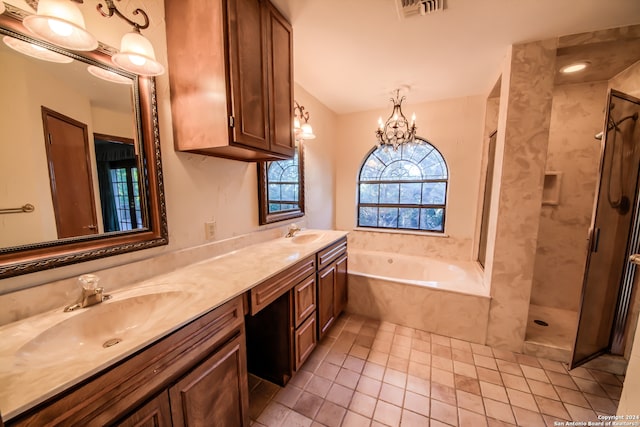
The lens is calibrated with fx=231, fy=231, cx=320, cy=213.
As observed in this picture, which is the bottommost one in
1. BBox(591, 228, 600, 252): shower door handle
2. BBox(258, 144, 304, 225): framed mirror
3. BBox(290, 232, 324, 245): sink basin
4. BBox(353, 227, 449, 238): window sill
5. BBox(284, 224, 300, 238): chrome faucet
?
BBox(353, 227, 449, 238): window sill

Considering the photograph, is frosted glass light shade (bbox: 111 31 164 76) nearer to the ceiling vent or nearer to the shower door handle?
the ceiling vent

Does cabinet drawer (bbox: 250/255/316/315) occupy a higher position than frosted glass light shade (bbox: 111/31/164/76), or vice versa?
frosted glass light shade (bbox: 111/31/164/76)

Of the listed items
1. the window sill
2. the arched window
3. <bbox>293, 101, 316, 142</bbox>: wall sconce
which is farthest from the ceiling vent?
the window sill

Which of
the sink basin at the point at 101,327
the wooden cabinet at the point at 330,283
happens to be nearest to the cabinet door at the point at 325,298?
the wooden cabinet at the point at 330,283

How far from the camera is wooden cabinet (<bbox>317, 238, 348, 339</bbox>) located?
1858 mm

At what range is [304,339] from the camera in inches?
64.7

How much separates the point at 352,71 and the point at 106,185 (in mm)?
2114

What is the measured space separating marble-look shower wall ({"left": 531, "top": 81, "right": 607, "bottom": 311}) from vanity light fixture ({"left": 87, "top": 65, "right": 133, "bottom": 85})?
352 centimetres

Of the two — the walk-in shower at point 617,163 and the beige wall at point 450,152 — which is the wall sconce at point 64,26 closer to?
the walk-in shower at point 617,163

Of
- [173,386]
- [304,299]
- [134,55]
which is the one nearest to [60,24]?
[134,55]

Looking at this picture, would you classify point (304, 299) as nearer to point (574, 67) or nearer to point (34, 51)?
point (34, 51)

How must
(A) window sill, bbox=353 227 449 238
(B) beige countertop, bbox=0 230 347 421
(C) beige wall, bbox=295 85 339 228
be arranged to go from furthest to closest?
1. (A) window sill, bbox=353 227 449 238
2. (C) beige wall, bbox=295 85 339 228
3. (B) beige countertop, bbox=0 230 347 421

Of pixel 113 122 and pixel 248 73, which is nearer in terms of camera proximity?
pixel 113 122

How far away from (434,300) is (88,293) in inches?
95.9
